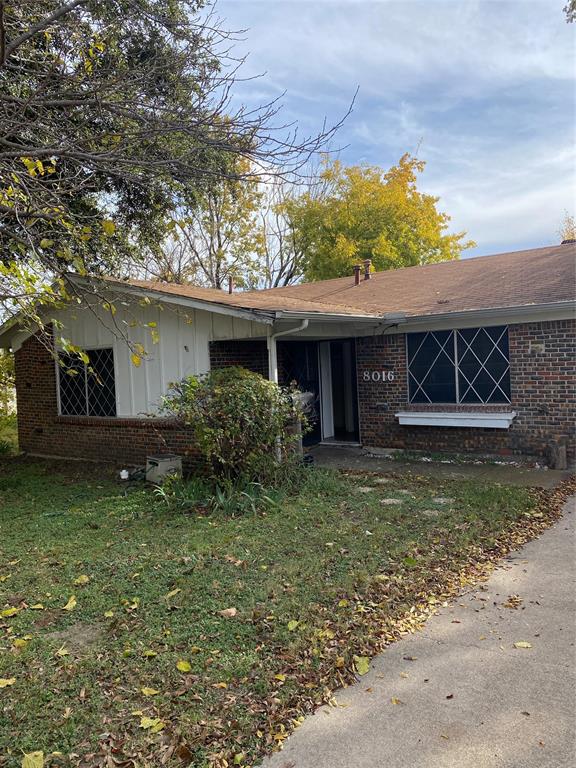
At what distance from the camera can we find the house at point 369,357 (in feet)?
27.5

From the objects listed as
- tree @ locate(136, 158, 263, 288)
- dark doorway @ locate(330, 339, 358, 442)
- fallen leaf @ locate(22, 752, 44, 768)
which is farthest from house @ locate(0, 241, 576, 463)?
tree @ locate(136, 158, 263, 288)

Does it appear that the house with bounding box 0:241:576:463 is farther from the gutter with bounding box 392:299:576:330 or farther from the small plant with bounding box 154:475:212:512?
Answer: the small plant with bounding box 154:475:212:512

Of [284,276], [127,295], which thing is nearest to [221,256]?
[284,276]

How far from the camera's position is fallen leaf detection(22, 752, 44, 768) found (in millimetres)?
2452

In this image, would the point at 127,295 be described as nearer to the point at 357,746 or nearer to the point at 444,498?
the point at 444,498

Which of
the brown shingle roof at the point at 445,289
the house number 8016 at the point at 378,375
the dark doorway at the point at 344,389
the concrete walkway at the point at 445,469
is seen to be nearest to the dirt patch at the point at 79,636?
the brown shingle roof at the point at 445,289

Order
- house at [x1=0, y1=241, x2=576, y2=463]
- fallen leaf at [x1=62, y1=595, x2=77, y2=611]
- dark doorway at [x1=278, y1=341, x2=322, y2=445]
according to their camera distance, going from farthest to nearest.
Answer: dark doorway at [x1=278, y1=341, x2=322, y2=445]
house at [x1=0, y1=241, x2=576, y2=463]
fallen leaf at [x1=62, y1=595, x2=77, y2=611]

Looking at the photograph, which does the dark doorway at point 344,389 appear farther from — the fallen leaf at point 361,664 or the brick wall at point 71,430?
the fallen leaf at point 361,664

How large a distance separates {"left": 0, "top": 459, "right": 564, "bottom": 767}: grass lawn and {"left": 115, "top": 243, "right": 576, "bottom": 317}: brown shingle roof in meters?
3.17

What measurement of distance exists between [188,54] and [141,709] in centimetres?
572

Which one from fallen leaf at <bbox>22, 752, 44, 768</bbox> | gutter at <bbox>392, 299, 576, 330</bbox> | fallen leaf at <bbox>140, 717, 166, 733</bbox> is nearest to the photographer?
fallen leaf at <bbox>22, 752, 44, 768</bbox>

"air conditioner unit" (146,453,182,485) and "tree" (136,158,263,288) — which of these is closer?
"air conditioner unit" (146,453,182,485)

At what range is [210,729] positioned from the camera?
2689 mm

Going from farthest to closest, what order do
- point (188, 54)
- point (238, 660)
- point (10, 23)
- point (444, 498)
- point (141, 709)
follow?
point (444, 498) → point (188, 54) → point (10, 23) → point (238, 660) → point (141, 709)
